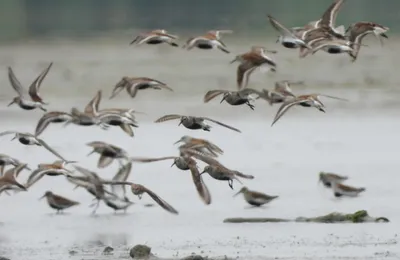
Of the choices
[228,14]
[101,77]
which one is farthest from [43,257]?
[228,14]

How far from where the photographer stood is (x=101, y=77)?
26000 mm

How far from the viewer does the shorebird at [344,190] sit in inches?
610

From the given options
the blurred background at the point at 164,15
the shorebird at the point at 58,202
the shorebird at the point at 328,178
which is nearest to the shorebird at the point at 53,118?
the shorebird at the point at 58,202

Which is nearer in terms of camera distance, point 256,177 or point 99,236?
point 99,236

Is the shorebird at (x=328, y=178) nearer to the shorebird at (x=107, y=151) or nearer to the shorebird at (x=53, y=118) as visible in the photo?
the shorebird at (x=107, y=151)

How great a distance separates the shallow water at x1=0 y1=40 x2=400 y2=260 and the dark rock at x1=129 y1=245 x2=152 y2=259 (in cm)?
24

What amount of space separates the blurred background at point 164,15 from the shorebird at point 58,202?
16911mm

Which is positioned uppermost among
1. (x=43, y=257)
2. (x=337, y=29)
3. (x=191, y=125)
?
(x=337, y=29)

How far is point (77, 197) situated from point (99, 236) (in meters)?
2.36

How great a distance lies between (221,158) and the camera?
60.5 feet

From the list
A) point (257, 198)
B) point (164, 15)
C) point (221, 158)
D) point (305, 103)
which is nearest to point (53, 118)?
point (257, 198)

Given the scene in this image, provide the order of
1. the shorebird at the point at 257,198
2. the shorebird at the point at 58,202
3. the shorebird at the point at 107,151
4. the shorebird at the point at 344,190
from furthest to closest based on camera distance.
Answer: the shorebird at the point at 344,190
the shorebird at the point at 257,198
the shorebird at the point at 58,202
the shorebird at the point at 107,151

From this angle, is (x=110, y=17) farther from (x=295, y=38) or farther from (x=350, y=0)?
(x=295, y=38)

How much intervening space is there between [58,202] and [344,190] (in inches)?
121
